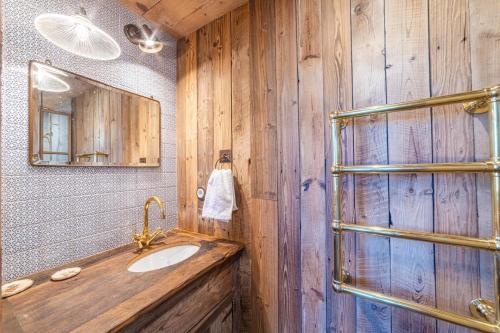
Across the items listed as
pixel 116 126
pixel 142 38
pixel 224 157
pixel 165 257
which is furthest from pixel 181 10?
pixel 165 257

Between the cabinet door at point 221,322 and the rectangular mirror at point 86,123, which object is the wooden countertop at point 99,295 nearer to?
the cabinet door at point 221,322

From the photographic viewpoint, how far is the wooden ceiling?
4.17 ft

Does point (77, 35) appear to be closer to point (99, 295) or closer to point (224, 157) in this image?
point (224, 157)

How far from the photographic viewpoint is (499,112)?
2.19 ft

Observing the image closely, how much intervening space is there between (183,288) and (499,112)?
1242mm

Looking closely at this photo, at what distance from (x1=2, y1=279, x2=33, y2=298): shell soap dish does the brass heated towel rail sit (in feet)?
3.96

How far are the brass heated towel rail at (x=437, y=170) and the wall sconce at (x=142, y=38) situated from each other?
1.15 m

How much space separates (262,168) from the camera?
1.21 metres

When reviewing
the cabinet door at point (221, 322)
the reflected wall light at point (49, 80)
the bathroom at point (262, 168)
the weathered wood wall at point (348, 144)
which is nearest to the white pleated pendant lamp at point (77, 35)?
the bathroom at point (262, 168)

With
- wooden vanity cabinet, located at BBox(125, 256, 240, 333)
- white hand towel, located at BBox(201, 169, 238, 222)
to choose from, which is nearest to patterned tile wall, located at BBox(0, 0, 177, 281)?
white hand towel, located at BBox(201, 169, 238, 222)

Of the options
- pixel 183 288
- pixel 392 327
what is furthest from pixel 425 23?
pixel 183 288

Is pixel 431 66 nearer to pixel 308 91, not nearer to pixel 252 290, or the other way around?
pixel 308 91

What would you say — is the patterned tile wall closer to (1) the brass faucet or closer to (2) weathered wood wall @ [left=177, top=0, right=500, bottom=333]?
(1) the brass faucet

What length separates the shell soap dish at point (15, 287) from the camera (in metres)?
0.81
